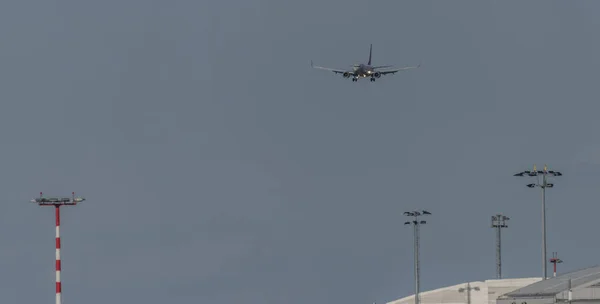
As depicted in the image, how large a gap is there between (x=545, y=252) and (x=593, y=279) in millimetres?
28394

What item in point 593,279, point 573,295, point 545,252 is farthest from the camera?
point 545,252

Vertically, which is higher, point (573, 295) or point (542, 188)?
point (542, 188)

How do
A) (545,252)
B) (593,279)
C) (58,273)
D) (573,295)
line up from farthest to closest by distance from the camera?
1. (545,252)
2. (58,273)
3. (593,279)
4. (573,295)

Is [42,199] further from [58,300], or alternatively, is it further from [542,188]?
[542,188]

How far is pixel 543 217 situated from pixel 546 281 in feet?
36.9

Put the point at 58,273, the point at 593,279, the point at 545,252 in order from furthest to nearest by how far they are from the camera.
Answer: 1. the point at 545,252
2. the point at 58,273
3. the point at 593,279

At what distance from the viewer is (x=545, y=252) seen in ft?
638

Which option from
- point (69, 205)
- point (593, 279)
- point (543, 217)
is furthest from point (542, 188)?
point (69, 205)

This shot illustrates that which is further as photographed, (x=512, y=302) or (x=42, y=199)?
(x=42, y=199)

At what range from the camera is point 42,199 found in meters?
184

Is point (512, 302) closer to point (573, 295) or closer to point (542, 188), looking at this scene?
point (573, 295)

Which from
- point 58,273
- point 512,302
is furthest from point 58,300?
point 512,302

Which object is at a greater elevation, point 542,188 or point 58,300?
point 542,188

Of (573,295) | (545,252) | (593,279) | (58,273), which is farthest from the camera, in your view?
(545,252)
